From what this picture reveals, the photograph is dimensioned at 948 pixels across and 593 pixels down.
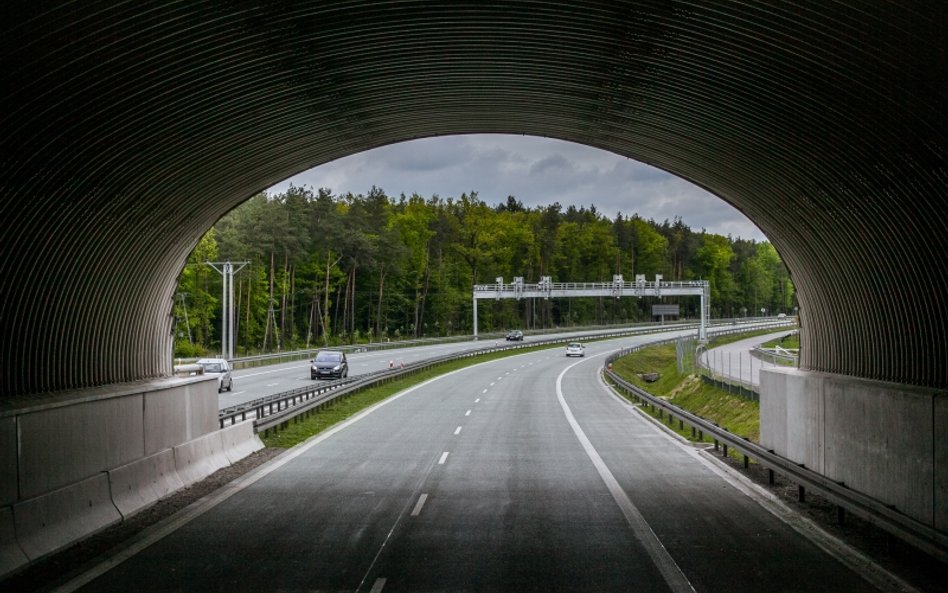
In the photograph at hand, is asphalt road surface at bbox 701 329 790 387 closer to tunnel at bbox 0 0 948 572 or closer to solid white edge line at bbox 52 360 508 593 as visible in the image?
solid white edge line at bbox 52 360 508 593

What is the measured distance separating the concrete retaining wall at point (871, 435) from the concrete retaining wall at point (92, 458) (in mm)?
10915

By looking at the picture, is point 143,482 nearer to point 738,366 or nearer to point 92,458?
point 92,458

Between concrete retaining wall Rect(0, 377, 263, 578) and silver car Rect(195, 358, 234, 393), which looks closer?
concrete retaining wall Rect(0, 377, 263, 578)

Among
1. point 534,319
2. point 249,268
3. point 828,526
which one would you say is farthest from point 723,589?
point 534,319

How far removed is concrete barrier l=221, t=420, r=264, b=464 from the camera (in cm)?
2114

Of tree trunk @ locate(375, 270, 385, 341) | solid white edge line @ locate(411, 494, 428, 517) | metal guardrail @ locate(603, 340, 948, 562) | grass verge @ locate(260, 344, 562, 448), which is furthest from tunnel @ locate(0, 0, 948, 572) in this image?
tree trunk @ locate(375, 270, 385, 341)

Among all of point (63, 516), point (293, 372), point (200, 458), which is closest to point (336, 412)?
point (200, 458)

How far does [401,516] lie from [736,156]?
8406mm

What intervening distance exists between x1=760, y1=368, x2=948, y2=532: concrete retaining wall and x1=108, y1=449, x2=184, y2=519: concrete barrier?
11.0 meters

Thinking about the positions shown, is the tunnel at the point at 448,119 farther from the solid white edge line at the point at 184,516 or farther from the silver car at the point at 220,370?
the silver car at the point at 220,370

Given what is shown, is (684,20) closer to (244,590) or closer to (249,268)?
Answer: (244,590)

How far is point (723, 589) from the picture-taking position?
415 inches

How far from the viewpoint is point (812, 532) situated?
13.6 metres

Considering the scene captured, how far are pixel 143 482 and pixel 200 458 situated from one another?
318 centimetres
